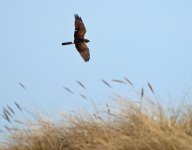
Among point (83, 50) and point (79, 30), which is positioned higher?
point (79, 30)

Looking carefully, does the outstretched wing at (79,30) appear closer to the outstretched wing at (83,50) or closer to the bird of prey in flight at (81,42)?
the bird of prey in flight at (81,42)

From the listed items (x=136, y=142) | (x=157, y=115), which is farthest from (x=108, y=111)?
(x=136, y=142)

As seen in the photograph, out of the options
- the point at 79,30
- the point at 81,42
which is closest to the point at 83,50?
the point at 81,42

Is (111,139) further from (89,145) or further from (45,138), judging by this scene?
(45,138)

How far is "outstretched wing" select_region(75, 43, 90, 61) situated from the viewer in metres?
6.07

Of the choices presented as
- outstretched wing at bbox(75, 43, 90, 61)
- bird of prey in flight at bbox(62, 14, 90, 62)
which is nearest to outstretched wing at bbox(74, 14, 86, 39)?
bird of prey in flight at bbox(62, 14, 90, 62)

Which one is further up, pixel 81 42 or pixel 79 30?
pixel 79 30

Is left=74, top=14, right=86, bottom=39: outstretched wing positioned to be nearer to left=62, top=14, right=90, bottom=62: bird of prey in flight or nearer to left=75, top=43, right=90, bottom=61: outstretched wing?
left=62, top=14, right=90, bottom=62: bird of prey in flight

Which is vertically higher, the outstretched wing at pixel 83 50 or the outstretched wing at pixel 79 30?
the outstretched wing at pixel 79 30

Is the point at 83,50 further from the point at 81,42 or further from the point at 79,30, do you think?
the point at 79,30

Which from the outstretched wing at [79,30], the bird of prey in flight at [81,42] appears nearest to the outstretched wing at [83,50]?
the bird of prey in flight at [81,42]

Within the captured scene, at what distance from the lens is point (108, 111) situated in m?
6.27

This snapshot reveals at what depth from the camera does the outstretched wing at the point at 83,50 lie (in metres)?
6.07

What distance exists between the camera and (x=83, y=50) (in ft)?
20.1
